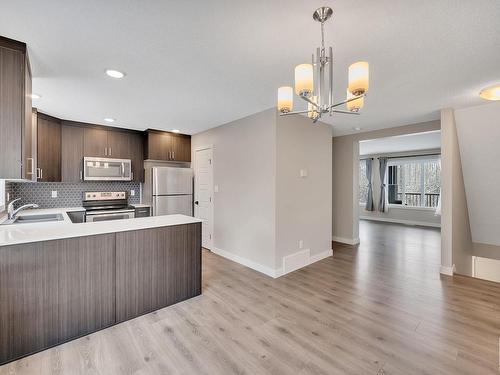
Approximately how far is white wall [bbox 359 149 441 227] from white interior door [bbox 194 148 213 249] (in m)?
6.80

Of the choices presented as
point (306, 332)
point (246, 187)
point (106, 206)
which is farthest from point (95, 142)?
point (306, 332)

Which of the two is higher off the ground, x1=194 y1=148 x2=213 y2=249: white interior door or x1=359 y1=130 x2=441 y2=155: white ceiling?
x1=359 y1=130 x2=441 y2=155: white ceiling

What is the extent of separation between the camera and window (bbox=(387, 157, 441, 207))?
7.79 metres

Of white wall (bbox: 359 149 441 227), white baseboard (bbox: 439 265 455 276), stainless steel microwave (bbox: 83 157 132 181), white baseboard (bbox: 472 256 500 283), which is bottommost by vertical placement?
white baseboard (bbox: 472 256 500 283)

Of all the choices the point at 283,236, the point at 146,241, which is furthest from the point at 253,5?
the point at 283,236

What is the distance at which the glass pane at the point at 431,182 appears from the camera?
303 inches

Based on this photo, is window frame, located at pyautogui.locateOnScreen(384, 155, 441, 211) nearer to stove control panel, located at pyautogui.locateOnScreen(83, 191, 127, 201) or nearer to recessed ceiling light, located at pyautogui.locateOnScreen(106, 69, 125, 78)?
stove control panel, located at pyautogui.locateOnScreen(83, 191, 127, 201)

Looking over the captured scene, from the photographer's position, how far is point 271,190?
3416 mm

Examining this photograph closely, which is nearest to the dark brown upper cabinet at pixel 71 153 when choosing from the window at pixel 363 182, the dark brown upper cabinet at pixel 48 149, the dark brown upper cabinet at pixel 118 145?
the dark brown upper cabinet at pixel 48 149

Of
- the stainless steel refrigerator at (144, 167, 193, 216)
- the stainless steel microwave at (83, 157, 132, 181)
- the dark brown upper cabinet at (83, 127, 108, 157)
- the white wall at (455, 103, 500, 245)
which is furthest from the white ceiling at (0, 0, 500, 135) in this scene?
the stainless steel refrigerator at (144, 167, 193, 216)

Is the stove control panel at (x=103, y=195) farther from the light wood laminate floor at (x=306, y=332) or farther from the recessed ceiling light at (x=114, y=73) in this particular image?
the recessed ceiling light at (x=114, y=73)

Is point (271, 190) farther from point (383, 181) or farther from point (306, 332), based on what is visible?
point (383, 181)

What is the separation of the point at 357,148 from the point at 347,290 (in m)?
3.41

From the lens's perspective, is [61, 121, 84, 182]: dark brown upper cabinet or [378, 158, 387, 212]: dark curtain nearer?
[61, 121, 84, 182]: dark brown upper cabinet
